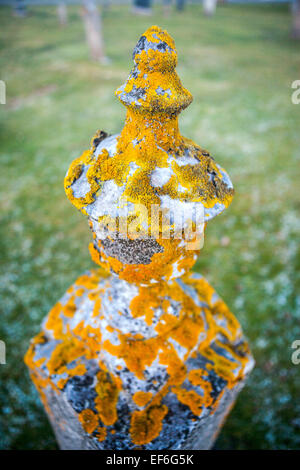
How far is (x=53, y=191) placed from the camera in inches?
368

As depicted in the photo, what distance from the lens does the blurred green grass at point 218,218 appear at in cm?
504

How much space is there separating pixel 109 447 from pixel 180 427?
596 mm

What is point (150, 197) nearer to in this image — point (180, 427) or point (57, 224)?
point (180, 427)

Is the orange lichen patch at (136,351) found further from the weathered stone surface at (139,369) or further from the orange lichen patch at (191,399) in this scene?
the orange lichen patch at (191,399)

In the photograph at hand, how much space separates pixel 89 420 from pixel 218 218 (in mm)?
6673

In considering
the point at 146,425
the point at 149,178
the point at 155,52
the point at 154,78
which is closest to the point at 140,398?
the point at 146,425

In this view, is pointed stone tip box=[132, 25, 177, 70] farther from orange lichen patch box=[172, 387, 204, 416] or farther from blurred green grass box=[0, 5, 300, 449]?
blurred green grass box=[0, 5, 300, 449]

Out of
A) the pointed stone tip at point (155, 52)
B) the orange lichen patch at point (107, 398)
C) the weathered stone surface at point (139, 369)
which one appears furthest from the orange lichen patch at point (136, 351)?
the pointed stone tip at point (155, 52)

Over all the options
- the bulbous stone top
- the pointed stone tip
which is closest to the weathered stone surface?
the bulbous stone top

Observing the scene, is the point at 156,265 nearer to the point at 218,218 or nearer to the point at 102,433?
the point at 102,433

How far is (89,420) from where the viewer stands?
240 cm

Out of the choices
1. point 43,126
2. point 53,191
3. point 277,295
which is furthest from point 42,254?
point 43,126

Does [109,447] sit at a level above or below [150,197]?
below

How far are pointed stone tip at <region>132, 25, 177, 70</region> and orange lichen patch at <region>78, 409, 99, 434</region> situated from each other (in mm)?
2541
